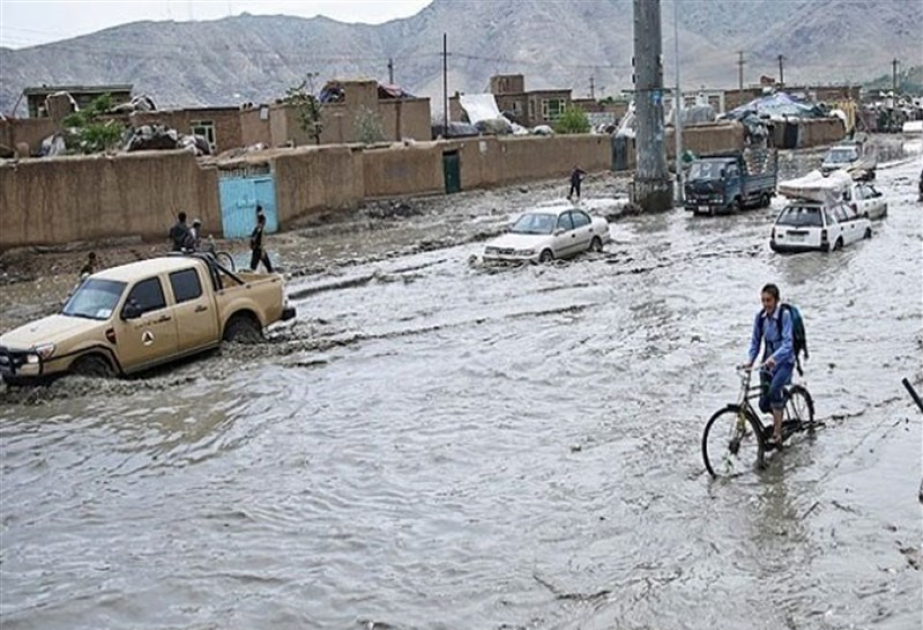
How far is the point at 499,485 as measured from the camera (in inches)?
475

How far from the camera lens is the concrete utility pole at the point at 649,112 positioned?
4088 cm

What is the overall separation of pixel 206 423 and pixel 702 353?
7.75m

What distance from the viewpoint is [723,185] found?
38.5m

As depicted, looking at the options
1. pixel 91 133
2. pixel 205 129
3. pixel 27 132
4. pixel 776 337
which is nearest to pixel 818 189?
pixel 776 337

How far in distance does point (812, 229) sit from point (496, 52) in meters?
158

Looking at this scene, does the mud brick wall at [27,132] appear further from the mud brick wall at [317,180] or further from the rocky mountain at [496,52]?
the rocky mountain at [496,52]

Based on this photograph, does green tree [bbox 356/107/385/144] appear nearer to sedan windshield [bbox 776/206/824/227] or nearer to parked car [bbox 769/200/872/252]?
sedan windshield [bbox 776/206/824/227]

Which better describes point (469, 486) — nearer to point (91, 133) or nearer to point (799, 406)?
point (799, 406)

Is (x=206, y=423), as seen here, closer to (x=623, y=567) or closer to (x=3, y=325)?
(x=623, y=567)

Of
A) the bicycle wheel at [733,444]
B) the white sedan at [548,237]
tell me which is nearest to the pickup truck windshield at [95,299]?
the bicycle wheel at [733,444]

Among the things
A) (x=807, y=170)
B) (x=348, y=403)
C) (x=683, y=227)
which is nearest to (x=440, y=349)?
(x=348, y=403)

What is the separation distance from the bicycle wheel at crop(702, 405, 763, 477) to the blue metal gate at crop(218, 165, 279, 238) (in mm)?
23662

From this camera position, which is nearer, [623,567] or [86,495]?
[623,567]

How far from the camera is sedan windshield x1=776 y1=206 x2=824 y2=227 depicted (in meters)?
27.8
